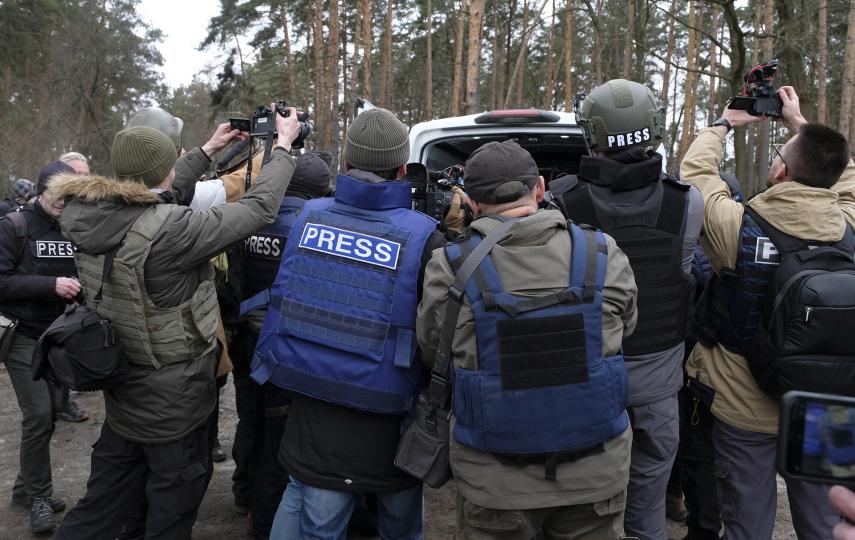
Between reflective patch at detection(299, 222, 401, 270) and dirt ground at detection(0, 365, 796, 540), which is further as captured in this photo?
dirt ground at detection(0, 365, 796, 540)

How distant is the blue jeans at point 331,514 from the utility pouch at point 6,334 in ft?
8.10

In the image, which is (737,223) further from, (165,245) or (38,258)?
(38,258)

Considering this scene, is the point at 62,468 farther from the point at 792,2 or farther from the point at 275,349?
the point at 792,2

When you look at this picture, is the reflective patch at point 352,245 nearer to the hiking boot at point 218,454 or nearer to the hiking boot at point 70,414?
the hiking boot at point 218,454

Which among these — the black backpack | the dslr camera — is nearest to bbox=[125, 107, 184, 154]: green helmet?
the dslr camera

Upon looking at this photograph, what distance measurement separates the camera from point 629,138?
8.91 feet

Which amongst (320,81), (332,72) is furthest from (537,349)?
(320,81)

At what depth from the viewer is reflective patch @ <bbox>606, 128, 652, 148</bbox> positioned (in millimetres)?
2719

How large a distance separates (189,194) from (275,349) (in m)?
1.16

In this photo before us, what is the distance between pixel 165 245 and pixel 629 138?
6.67 ft

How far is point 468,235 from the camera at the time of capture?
2.19 meters

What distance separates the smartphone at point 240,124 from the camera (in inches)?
126

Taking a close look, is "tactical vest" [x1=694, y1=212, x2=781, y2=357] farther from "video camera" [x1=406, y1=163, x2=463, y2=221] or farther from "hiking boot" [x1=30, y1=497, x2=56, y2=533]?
"hiking boot" [x1=30, y1=497, x2=56, y2=533]

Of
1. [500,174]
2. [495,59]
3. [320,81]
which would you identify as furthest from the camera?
[495,59]
